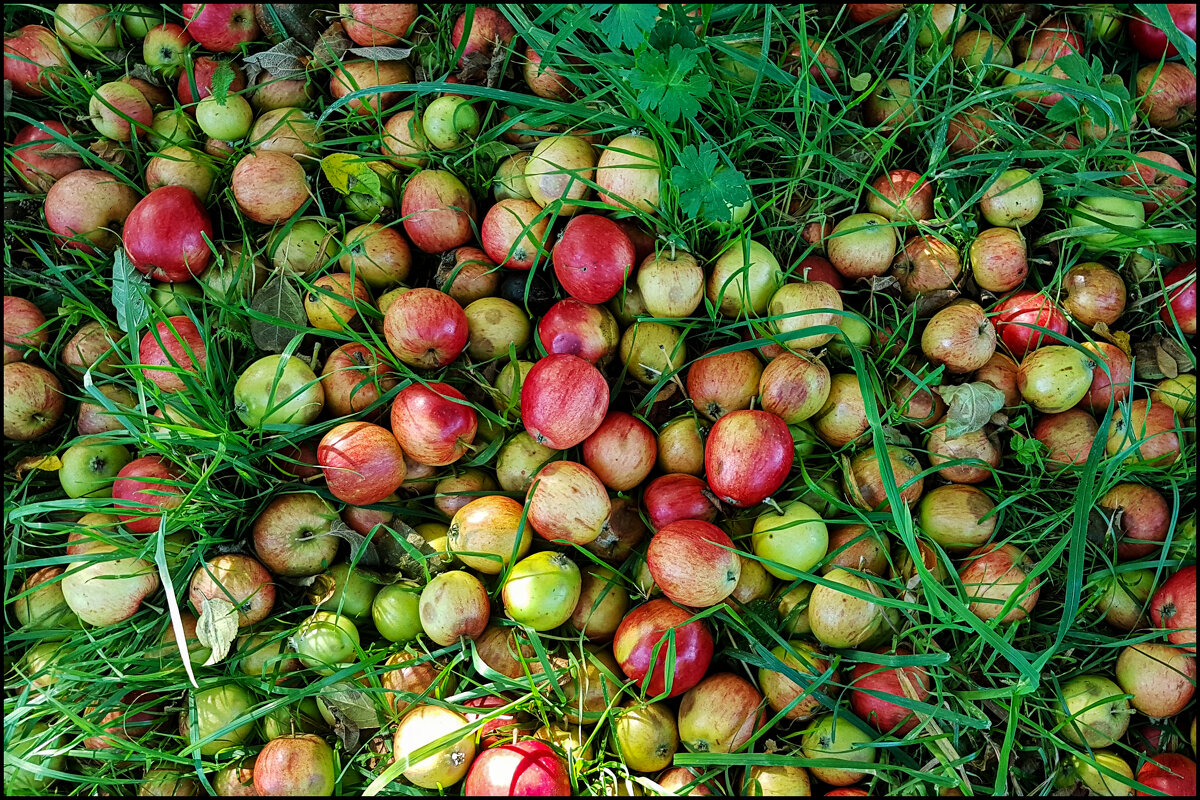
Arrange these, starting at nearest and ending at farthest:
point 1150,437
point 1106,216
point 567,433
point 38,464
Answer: point 567,433, point 1150,437, point 38,464, point 1106,216

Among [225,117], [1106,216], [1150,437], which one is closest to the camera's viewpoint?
[1150,437]

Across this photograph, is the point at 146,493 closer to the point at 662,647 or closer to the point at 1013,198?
the point at 662,647

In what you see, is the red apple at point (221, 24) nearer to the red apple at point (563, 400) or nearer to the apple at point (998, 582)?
the red apple at point (563, 400)

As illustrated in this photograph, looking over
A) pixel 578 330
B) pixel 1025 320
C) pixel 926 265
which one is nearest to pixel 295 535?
pixel 578 330

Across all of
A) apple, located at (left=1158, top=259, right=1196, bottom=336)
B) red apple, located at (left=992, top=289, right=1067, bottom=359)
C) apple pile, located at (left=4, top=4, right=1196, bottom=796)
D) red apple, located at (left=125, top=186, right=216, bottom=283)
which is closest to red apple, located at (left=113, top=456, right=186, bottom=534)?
apple pile, located at (left=4, top=4, right=1196, bottom=796)

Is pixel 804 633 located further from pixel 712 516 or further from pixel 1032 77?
pixel 1032 77

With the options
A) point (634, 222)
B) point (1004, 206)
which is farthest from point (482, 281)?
point (1004, 206)

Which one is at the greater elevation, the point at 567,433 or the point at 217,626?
the point at 567,433
